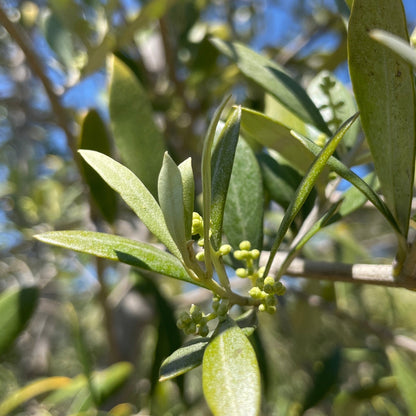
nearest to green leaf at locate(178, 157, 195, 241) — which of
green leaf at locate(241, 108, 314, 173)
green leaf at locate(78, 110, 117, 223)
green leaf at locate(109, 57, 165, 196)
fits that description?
green leaf at locate(241, 108, 314, 173)

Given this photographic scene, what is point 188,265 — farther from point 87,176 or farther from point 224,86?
point 224,86

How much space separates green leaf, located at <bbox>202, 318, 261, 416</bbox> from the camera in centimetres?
40

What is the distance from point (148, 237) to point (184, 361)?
3.62 ft

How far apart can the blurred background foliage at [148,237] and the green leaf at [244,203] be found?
13 centimetres

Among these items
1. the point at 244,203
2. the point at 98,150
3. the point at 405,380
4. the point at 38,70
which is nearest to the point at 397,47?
the point at 244,203

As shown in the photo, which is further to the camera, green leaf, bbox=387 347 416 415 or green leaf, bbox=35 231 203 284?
green leaf, bbox=387 347 416 415

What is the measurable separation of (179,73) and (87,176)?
1.00 m

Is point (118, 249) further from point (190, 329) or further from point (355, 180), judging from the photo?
point (355, 180)

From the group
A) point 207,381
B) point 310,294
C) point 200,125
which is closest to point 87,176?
point 207,381

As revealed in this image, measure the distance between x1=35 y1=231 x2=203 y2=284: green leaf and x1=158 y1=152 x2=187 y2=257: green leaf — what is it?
0.10 meters

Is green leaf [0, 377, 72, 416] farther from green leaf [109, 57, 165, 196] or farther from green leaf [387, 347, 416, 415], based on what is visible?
green leaf [387, 347, 416, 415]

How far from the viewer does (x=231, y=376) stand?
1.40ft

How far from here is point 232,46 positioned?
2.54ft

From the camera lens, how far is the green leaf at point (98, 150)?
89 cm
